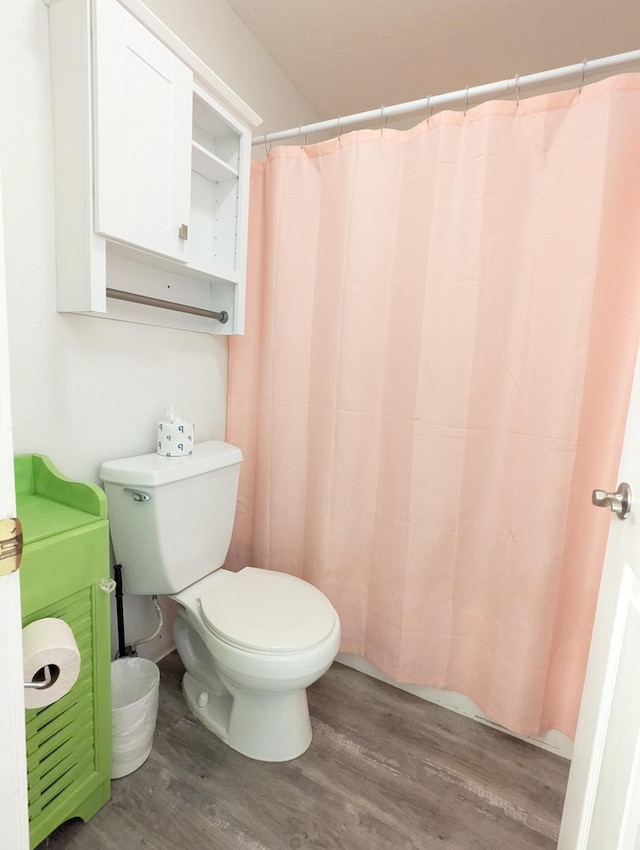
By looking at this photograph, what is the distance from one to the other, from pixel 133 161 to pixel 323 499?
3.77 feet

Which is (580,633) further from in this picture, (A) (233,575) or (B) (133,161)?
(B) (133,161)

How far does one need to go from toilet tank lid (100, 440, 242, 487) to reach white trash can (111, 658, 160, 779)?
1.87 feet

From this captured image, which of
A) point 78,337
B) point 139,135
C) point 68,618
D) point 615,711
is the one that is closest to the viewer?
point 615,711

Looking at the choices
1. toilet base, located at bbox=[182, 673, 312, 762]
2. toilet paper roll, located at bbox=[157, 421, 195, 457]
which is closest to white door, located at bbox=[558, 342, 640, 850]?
toilet base, located at bbox=[182, 673, 312, 762]

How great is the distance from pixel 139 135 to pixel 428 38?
1.20 metres

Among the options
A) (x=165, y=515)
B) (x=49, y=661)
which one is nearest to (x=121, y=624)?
(x=165, y=515)

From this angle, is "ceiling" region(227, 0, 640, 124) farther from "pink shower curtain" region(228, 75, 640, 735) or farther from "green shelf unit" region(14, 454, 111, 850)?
"green shelf unit" region(14, 454, 111, 850)

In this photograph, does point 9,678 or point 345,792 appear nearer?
point 9,678

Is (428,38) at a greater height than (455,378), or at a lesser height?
greater

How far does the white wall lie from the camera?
3.12 feet

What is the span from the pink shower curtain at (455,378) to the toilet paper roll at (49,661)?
0.93m

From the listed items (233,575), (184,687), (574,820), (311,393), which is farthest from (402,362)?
(184,687)

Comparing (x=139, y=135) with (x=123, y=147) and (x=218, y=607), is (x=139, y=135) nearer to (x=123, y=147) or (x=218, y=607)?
(x=123, y=147)

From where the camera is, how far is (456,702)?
144cm
